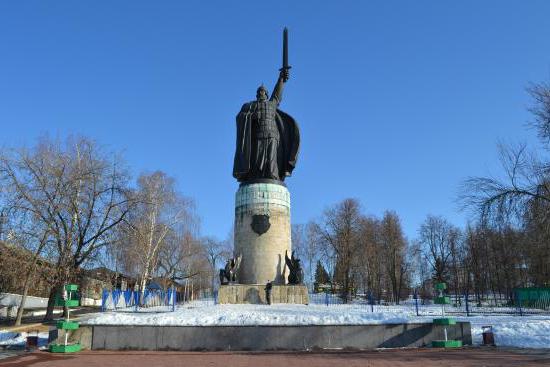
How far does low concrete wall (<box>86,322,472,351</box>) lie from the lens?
552 inches

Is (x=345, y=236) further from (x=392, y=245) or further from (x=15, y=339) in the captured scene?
(x=15, y=339)

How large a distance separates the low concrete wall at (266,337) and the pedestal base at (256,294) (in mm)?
7674

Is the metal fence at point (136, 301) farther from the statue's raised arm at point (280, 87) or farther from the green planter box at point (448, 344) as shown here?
the statue's raised arm at point (280, 87)

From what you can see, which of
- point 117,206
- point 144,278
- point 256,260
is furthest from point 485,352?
point 144,278

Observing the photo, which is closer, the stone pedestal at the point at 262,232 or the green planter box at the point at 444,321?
the green planter box at the point at 444,321

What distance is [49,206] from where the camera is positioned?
22000 mm

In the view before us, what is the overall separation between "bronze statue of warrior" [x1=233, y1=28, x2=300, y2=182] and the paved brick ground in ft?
44.3

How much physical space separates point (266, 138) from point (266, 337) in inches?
549

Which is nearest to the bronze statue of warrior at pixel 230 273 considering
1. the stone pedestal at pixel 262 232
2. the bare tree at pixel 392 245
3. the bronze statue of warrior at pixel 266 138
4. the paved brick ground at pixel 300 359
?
the stone pedestal at pixel 262 232

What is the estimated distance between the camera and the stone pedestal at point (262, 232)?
23.2 m

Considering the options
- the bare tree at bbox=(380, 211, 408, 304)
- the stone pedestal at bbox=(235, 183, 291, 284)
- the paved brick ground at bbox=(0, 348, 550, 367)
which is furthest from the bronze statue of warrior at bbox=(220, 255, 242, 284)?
the bare tree at bbox=(380, 211, 408, 304)

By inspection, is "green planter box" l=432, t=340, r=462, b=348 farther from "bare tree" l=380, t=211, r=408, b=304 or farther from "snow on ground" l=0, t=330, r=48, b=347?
"bare tree" l=380, t=211, r=408, b=304

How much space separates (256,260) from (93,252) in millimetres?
8685

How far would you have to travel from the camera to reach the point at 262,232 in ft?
77.4
